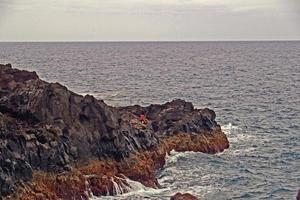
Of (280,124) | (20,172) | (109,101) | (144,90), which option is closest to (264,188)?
(20,172)

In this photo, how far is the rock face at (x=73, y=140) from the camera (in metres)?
36.4

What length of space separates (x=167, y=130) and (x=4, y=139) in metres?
20.5

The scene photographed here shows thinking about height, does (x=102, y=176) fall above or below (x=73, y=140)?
below

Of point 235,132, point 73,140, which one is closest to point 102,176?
point 73,140

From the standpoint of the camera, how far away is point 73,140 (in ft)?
132

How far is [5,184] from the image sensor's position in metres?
33.6

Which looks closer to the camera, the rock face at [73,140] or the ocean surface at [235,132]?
the rock face at [73,140]

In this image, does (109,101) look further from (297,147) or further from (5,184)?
(5,184)

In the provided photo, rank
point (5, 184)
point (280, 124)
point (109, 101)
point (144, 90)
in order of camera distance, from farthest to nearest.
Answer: point (144, 90) < point (109, 101) < point (280, 124) < point (5, 184)

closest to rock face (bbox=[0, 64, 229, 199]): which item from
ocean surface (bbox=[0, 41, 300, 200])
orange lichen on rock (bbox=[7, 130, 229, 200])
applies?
orange lichen on rock (bbox=[7, 130, 229, 200])

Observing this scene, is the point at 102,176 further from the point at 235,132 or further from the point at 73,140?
the point at 235,132

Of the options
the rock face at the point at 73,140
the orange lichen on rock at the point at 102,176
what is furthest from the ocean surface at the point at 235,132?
the rock face at the point at 73,140

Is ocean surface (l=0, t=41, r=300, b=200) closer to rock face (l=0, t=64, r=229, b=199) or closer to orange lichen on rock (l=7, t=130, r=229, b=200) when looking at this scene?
orange lichen on rock (l=7, t=130, r=229, b=200)

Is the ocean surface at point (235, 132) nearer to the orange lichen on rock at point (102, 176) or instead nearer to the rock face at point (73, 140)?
the orange lichen on rock at point (102, 176)
